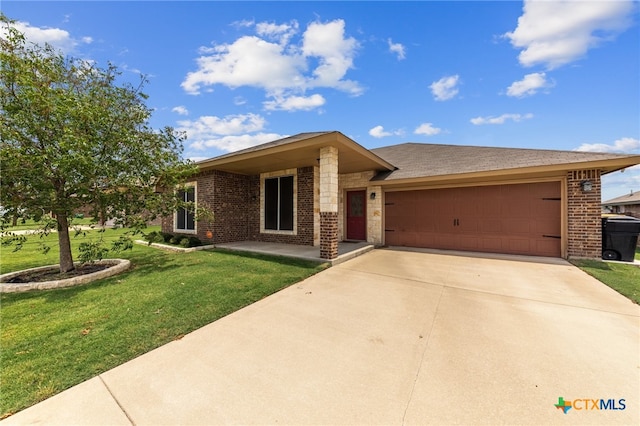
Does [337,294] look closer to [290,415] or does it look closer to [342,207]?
[290,415]

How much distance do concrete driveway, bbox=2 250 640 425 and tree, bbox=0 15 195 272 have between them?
4118 mm

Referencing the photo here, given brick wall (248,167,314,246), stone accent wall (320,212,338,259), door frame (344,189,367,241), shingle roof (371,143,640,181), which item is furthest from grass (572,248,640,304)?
brick wall (248,167,314,246)

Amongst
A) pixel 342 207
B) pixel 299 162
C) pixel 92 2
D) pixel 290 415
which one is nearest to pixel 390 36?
pixel 299 162

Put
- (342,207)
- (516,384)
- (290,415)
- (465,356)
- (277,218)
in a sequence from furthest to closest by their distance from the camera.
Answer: (342,207), (277,218), (465,356), (516,384), (290,415)

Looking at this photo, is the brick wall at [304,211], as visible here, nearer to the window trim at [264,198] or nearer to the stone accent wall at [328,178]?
the window trim at [264,198]

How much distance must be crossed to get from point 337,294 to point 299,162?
16.3 feet

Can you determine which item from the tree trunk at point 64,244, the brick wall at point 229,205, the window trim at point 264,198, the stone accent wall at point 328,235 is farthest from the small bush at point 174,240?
the stone accent wall at point 328,235

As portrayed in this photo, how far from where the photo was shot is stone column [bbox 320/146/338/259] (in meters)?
6.10

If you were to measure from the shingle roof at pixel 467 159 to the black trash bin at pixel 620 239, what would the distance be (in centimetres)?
180

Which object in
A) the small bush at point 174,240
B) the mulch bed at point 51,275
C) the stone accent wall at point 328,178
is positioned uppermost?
the stone accent wall at point 328,178

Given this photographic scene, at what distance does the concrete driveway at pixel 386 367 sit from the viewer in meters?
1.72

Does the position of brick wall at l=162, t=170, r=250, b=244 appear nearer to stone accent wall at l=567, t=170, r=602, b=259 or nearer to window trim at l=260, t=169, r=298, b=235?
window trim at l=260, t=169, r=298, b=235

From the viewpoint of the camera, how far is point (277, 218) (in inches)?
369

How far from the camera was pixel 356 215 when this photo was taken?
980cm
